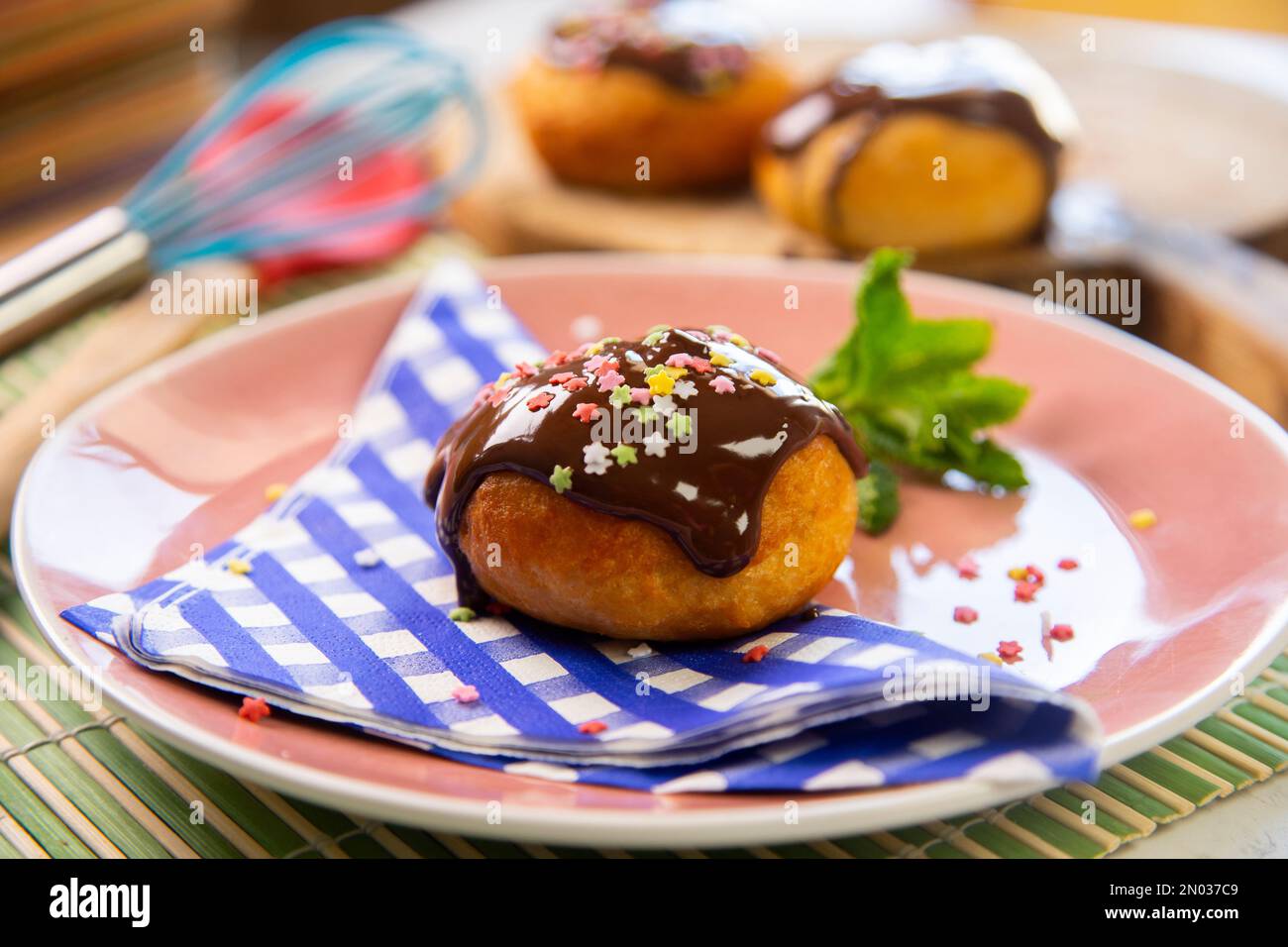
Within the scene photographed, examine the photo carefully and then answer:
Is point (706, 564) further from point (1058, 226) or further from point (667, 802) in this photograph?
point (1058, 226)

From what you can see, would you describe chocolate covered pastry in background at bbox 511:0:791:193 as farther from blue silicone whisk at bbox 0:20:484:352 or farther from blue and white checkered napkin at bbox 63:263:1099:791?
blue and white checkered napkin at bbox 63:263:1099:791

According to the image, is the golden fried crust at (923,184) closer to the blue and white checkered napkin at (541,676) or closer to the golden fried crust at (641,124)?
the golden fried crust at (641,124)

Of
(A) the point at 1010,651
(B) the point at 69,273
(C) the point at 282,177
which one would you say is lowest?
(A) the point at 1010,651

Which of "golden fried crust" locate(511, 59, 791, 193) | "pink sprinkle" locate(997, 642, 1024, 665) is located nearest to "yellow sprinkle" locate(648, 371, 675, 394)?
"pink sprinkle" locate(997, 642, 1024, 665)

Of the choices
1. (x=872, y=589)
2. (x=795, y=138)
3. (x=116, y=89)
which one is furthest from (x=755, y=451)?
(x=116, y=89)

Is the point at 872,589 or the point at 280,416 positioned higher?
the point at 280,416

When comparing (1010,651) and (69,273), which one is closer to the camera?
(1010,651)

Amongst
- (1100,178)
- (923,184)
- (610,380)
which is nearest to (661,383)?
(610,380)

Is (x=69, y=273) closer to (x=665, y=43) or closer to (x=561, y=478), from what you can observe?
(x=561, y=478)
